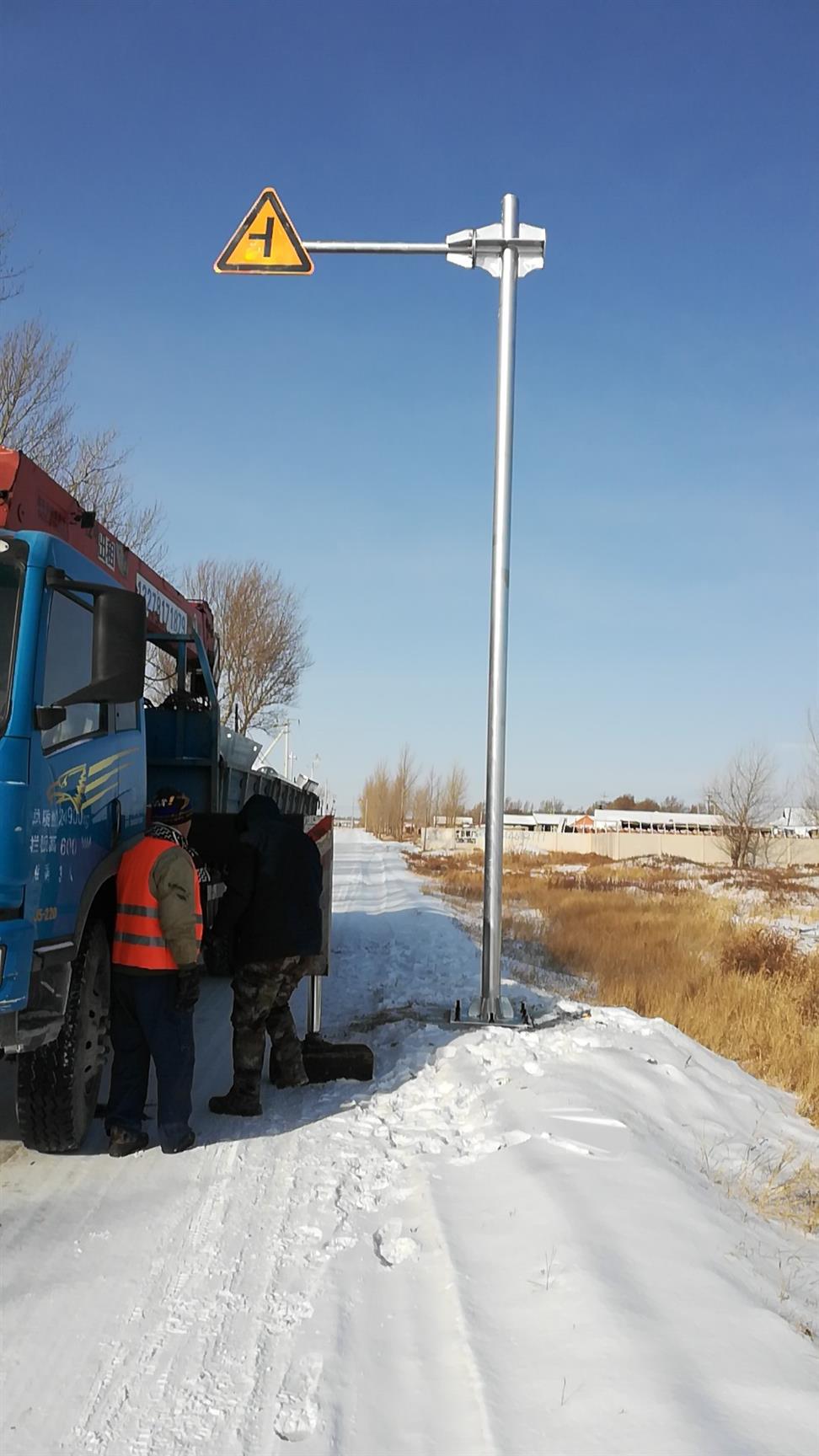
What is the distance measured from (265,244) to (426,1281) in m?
6.65

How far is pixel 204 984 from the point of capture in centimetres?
1044

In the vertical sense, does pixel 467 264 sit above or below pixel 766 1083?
above


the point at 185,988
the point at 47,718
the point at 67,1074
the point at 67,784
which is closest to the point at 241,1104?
the point at 185,988

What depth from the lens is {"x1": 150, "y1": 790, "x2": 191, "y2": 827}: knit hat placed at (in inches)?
218

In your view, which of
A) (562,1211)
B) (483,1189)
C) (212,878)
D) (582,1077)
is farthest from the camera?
(212,878)

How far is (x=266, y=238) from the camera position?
7.38 metres

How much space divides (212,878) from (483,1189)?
3408mm

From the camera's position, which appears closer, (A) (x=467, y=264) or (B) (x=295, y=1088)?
(B) (x=295, y=1088)

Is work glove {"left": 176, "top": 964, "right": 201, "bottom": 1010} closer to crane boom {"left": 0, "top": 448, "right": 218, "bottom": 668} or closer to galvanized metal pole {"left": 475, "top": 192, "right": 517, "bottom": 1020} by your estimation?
crane boom {"left": 0, "top": 448, "right": 218, "bottom": 668}

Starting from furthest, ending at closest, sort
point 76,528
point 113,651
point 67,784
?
point 76,528, point 67,784, point 113,651

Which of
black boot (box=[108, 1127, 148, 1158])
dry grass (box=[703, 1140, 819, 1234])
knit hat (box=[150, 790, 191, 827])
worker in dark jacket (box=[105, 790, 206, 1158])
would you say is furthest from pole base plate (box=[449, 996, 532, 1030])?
knit hat (box=[150, 790, 191, 827])

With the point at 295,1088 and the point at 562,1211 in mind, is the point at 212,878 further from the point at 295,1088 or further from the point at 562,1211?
the point at 562,1211

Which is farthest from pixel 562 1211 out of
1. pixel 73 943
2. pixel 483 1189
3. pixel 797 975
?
pixel 797 975

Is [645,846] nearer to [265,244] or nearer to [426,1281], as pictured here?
[265,244]
